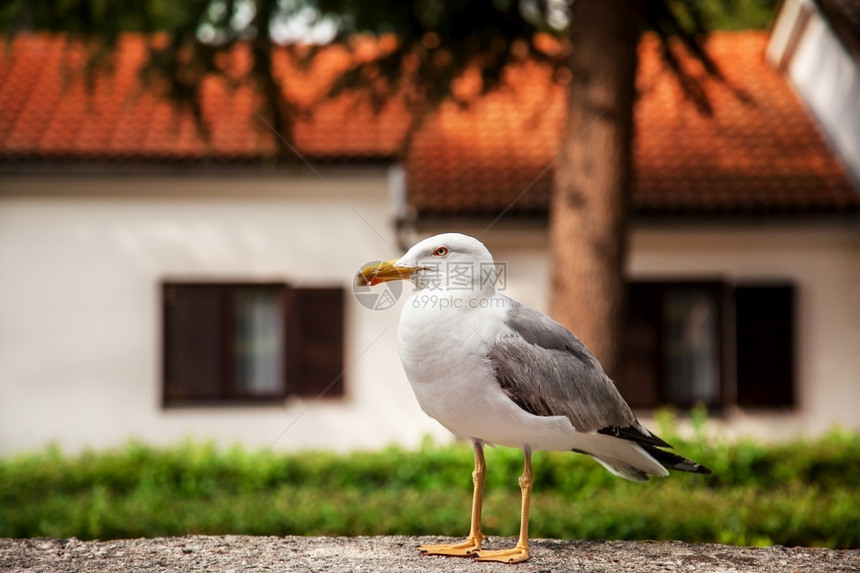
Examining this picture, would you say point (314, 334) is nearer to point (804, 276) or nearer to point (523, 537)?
point (804, 276)

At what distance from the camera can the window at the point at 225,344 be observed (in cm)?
1313

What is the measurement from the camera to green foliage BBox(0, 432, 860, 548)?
747cm

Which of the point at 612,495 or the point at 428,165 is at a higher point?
the point at 428,165

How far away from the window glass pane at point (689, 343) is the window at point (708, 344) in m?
0.01

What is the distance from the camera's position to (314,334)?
13.2 meters

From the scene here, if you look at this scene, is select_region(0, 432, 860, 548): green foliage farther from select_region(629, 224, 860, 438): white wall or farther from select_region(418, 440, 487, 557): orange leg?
select_region(418, 440, 487, 557): orange leg

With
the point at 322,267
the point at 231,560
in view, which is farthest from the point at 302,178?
the point at 231,560

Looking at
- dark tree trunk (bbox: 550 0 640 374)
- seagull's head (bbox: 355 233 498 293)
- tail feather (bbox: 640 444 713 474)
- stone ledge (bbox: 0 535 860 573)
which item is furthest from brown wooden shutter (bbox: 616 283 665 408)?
seagull's head (bbox: 355 233 498 293)

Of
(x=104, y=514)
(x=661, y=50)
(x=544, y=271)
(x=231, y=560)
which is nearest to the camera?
(x=231, y=560)

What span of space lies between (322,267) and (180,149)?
2389 millimetres

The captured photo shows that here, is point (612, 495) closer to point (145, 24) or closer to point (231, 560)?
point (231, 560)

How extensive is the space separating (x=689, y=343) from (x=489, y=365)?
9.75 meters

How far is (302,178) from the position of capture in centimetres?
1309

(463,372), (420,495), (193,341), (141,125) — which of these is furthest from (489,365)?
(141,125)
